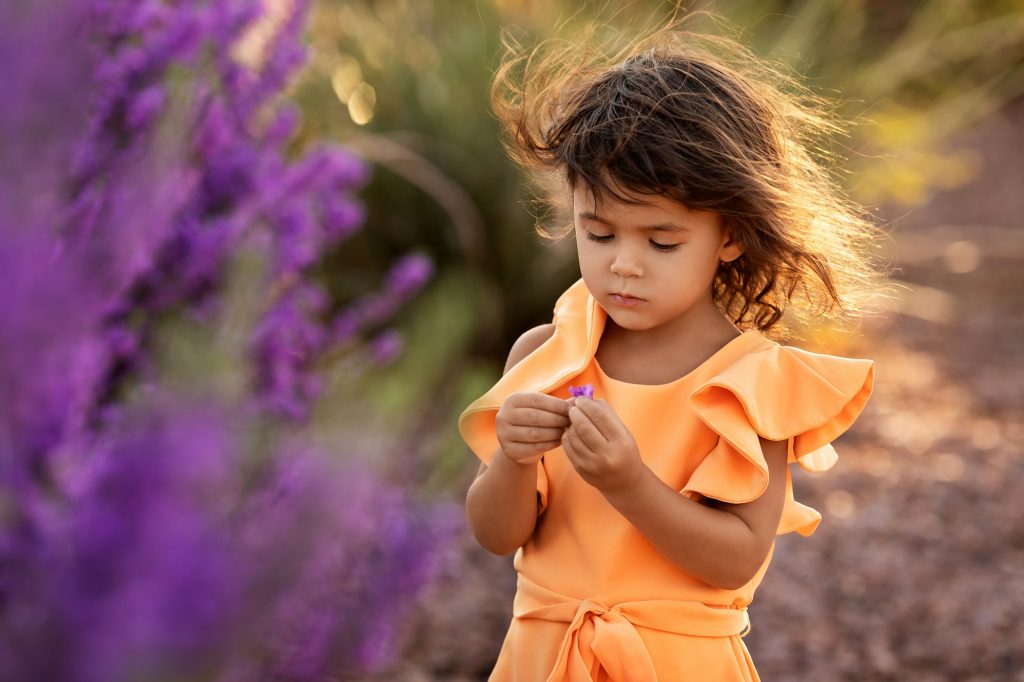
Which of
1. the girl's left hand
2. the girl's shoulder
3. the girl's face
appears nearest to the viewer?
the girl's left hand

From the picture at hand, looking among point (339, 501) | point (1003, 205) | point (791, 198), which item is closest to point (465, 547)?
point (791, 198)

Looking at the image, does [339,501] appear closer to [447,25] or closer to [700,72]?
[700,72]

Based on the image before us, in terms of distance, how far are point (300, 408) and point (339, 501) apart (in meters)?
1.49

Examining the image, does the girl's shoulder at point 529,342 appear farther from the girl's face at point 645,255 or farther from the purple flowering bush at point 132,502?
the purple flowering bush at point 132,502

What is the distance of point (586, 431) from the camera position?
4.02ft

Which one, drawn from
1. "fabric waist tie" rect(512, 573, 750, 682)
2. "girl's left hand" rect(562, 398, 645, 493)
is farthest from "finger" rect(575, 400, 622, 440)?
"fabric waist tie" rect(512, 573, 750, 682)

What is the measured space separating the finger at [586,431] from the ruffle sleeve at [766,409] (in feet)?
0.49

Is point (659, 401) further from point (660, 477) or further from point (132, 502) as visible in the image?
point (132, 502)

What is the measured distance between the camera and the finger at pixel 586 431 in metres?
1.22

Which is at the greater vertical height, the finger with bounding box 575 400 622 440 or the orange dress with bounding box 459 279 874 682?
the finger with bounding box 575 400 622 440

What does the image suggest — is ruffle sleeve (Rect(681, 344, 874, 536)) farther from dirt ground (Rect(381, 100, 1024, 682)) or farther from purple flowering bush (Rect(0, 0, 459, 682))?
dirt ground (Rect(381, 100, 1024, 682))

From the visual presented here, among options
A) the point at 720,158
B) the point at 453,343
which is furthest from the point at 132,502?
the point at 720,158

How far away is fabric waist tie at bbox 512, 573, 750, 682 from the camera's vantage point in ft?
4.33

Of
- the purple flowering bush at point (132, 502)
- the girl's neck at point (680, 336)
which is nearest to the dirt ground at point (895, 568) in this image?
the girl's neck at point (680, 336)
